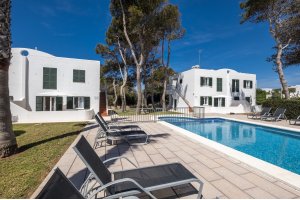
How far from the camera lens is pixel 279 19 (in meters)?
18.0

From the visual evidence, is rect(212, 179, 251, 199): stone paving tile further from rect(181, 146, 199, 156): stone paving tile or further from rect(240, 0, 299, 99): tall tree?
rect(240, 0, 299, 99): tall tree

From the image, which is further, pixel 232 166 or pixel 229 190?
pixel 232 166

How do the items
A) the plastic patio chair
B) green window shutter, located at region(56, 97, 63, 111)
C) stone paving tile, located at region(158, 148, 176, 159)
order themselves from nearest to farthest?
1. the plastic patio chair
2. stone paving tile, located at region(158, 148, 176, 159)
3. green window shutter, located at region(56, 97, 63, 111)

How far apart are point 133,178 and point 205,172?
2041 mm

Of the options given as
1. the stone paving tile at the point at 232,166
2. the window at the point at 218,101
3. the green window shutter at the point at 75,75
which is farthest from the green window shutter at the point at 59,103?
the window at the point at 218,101

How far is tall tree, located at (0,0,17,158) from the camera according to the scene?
498 centimetres

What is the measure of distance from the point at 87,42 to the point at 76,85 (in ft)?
45.7

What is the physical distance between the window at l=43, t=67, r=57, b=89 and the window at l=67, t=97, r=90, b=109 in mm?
2111

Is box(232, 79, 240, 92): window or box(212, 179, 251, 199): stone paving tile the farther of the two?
box(232, 79, 240, 92): window

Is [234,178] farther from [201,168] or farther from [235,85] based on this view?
[235,85]

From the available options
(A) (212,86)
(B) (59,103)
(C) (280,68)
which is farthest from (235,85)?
(B) (59,103)

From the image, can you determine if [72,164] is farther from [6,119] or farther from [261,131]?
[261,131]

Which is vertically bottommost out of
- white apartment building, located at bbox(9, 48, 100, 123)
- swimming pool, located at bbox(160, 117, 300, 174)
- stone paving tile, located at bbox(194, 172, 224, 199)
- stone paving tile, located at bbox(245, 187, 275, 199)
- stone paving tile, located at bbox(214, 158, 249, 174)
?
swimming pool, located at bbox(160, 117, 300, 174)

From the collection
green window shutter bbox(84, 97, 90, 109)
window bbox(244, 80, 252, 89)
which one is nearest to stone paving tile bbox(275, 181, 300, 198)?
green window shutter bbox(84, 97, 90, 109)
